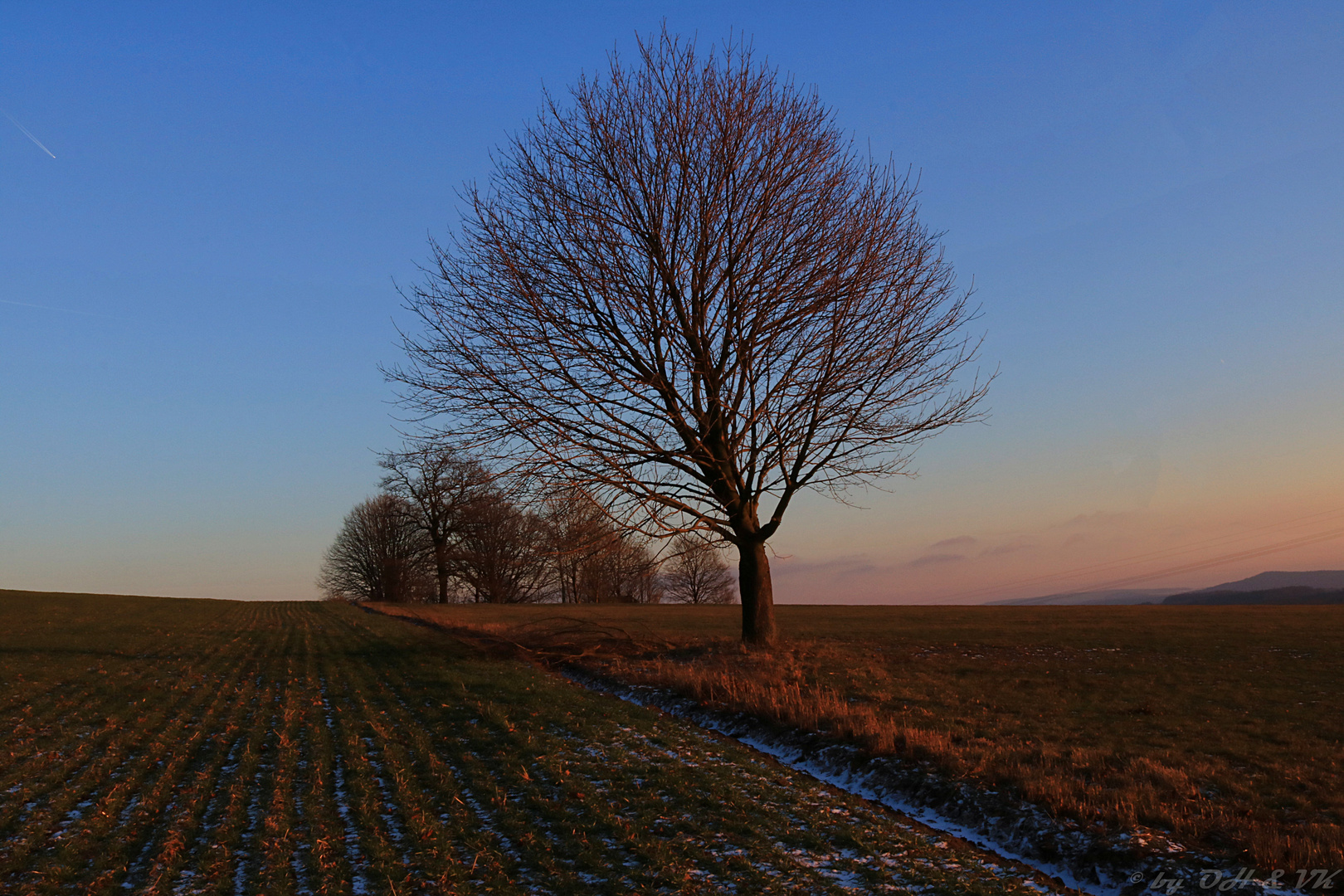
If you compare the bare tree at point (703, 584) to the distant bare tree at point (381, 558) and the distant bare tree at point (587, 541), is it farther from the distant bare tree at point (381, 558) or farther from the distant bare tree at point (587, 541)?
the distant bare tree at point (587, 541)

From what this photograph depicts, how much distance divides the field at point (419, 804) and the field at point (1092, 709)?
1.56 m

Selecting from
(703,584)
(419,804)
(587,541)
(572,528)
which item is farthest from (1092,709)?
(703,584)

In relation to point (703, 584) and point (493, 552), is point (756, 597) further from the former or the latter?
point (703, 584)

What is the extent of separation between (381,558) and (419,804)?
245 feet

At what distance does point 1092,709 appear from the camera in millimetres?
13703

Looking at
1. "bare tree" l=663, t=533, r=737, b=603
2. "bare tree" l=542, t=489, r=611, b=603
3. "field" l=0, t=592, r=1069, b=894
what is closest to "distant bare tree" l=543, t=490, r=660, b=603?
"bare tree" l=542, t=489, r=611, b=603

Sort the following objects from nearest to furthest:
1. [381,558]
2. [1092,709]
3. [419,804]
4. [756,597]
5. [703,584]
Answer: [419,804], [1092,709], [756,597], [381,558], [703,584]

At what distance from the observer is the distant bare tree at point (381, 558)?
7150 centimetres

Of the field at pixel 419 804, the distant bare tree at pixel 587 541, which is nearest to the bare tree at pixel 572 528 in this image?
the distant bare tree at pixel 587 541

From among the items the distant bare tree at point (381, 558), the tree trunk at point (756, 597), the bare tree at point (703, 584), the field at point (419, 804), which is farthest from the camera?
the bare tree at point (703, 584)

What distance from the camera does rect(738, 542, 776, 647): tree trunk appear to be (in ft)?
59.1

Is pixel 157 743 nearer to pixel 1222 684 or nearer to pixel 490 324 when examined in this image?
pixel 490 324

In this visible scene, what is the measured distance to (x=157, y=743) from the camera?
11.2 m

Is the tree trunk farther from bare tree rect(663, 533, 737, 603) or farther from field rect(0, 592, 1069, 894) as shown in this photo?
bare tree rect(663, 533, 737, 603)
